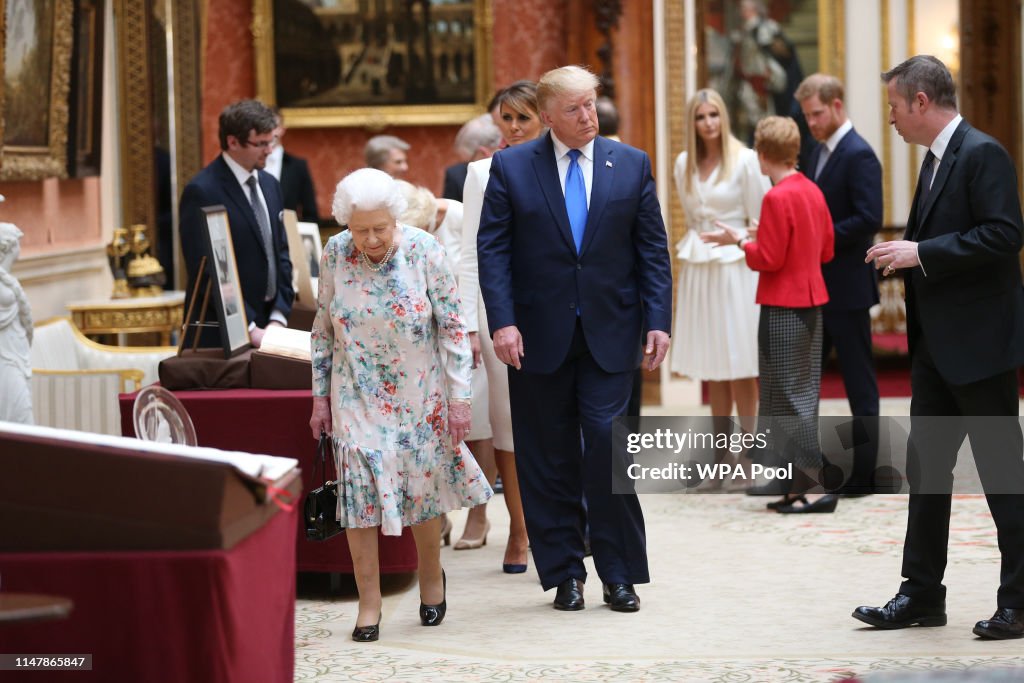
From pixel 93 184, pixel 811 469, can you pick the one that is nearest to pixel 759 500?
pixel 811 469

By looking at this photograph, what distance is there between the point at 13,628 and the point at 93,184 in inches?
228

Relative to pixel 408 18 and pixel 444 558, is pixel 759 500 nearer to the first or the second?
pixel 444 558

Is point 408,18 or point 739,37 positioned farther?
point 739,37

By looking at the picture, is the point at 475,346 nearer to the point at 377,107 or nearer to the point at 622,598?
the point at 622,598

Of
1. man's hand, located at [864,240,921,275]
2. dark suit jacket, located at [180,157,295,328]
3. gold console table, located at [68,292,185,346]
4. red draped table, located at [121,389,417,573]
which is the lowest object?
red draped table, located at [121,389,417,573]

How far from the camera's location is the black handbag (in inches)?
187

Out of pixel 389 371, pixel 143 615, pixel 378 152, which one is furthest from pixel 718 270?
pixel 143 615

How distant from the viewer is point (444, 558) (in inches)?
242

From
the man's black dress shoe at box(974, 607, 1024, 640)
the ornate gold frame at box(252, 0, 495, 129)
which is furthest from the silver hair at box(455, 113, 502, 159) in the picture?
the ornate gold frame at box(252, 0, 495, 129)

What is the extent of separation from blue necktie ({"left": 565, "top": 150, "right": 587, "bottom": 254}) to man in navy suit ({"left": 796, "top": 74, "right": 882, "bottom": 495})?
243 centimetres

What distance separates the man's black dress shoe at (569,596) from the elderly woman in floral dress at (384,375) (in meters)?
0.57

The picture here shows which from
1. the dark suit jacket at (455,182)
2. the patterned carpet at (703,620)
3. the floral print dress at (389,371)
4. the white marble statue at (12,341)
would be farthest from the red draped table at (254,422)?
the dark suit jacket at (455,182)

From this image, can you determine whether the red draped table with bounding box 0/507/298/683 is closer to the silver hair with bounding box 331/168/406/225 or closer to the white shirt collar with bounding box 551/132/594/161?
the silver hair with bounding box 331/168/406/225

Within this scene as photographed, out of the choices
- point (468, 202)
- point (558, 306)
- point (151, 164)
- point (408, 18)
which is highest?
point (408, 18)
